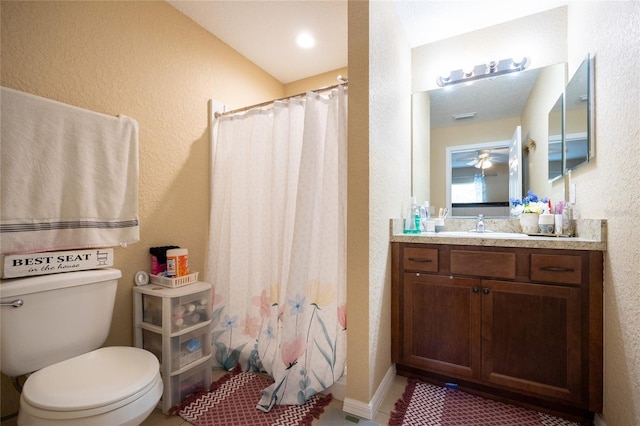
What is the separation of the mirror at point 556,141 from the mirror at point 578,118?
0.18 ft

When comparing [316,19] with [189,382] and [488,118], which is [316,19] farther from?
[189,382]

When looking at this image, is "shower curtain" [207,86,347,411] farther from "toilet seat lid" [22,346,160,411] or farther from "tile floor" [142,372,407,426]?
"toilet seat lid" [22,346,160,411]

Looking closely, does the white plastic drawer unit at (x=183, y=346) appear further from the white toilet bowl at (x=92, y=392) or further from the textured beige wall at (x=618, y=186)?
the textured beige wall at (x=618, y=186)

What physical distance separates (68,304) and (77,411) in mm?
534

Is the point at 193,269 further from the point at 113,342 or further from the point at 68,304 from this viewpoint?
the point at 68,304

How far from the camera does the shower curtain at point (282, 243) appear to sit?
1637 mm

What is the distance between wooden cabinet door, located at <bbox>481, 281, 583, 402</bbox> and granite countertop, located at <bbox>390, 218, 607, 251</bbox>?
0.22 m

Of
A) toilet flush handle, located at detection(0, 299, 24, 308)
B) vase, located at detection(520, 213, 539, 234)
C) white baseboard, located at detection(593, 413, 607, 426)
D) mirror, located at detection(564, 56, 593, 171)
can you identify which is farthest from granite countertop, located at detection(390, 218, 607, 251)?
toilet flush handle, located at detection(0, 299, 24, 308)

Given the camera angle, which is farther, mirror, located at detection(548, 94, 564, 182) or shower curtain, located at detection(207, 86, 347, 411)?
mirror, located at detection(548, 94, 564, 182)

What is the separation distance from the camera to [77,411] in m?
0.96

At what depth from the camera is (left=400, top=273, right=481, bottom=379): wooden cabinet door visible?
64.6 inches

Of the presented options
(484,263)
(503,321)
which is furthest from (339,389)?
(484,263)

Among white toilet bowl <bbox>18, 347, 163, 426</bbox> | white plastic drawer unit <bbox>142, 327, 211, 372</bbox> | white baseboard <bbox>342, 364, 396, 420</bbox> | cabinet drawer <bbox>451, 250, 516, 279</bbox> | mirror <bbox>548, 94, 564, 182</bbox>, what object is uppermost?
mirror <bbox>548, 94, 564, 182</bbox>

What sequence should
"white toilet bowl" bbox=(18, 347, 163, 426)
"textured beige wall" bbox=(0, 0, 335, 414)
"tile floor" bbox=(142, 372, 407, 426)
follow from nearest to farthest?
"white toilet bowl" bbox=(18, 347, 163, 426) → "textured beige wall" bbox=(0, 0, 335, 414) → "tile floor" bbox=(142, 372, 407, 426)
